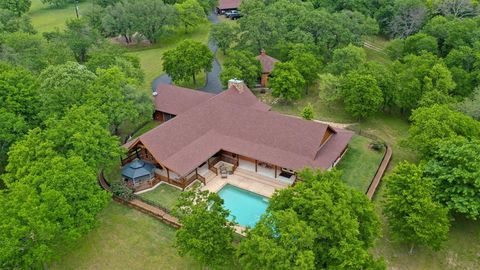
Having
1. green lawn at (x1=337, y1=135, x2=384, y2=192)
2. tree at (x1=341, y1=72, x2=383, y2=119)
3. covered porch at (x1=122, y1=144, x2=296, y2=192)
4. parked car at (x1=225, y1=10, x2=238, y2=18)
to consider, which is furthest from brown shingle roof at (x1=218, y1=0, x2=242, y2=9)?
covered porch at (x1=122, y1=144, x2=296, y2=192)

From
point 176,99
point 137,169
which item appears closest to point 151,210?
point 137,169

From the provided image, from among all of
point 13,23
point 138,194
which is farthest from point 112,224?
point 13,23

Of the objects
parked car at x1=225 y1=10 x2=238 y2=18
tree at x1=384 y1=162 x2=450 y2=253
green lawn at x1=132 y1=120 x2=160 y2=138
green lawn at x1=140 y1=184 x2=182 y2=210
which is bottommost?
green lawn at x1=140 y1=184 x2=182 y2=210

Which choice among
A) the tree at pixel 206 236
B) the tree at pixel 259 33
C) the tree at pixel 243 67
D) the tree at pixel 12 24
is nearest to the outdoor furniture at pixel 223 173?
the tree at pixel 206 236

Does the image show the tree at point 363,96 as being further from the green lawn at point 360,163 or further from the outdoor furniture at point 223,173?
the outdoor furniture at point 223,173

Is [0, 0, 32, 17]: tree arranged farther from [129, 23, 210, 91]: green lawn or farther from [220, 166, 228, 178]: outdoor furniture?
[220, 166, 228, 178]: outdoor furniture

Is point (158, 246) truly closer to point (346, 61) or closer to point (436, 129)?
point (436, 129)
